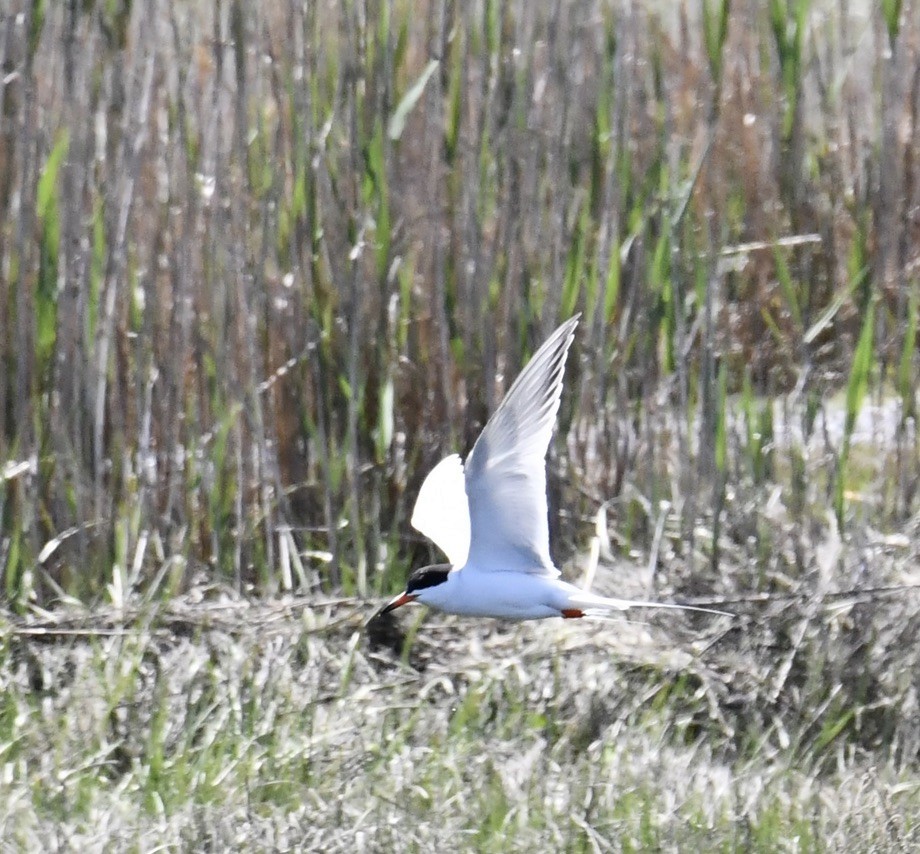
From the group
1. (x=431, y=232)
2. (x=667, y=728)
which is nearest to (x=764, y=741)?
(x=667, y=728)

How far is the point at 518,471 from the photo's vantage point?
281 centimetres

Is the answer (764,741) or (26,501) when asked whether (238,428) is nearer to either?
(26,501)

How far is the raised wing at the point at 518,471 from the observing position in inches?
107

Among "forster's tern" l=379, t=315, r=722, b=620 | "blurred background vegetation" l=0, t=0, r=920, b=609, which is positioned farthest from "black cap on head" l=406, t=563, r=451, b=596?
"blurred background vegetation" l=0, t=0, r=920, b=609

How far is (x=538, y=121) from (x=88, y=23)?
941 millimetres

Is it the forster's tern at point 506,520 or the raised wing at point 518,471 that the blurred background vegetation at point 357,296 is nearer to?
the forster's tern at point 506,520

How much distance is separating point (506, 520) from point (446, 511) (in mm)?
203

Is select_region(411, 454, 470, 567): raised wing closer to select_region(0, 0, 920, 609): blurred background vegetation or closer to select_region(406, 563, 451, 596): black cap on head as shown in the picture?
select_region(406, 563, 451, 596): black cap on head

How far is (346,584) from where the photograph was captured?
372 centimetres

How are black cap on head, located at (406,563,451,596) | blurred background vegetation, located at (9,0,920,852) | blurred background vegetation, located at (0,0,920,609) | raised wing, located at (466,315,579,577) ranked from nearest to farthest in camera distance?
raised wing, located at (466,315,579,577), black cap on head, located at (406,563,451,596), blurred background vegetation, located at (9,0,920,852), blurred background vegetation, located at (0,0,920,609)

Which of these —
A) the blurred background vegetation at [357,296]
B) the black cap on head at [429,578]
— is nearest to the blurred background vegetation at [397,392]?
the blurred background vegetation at [357,296]

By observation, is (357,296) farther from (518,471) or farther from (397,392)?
(518,471)

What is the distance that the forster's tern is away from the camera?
2.74m

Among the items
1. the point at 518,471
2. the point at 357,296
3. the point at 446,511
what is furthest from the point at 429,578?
the point at 357,296
